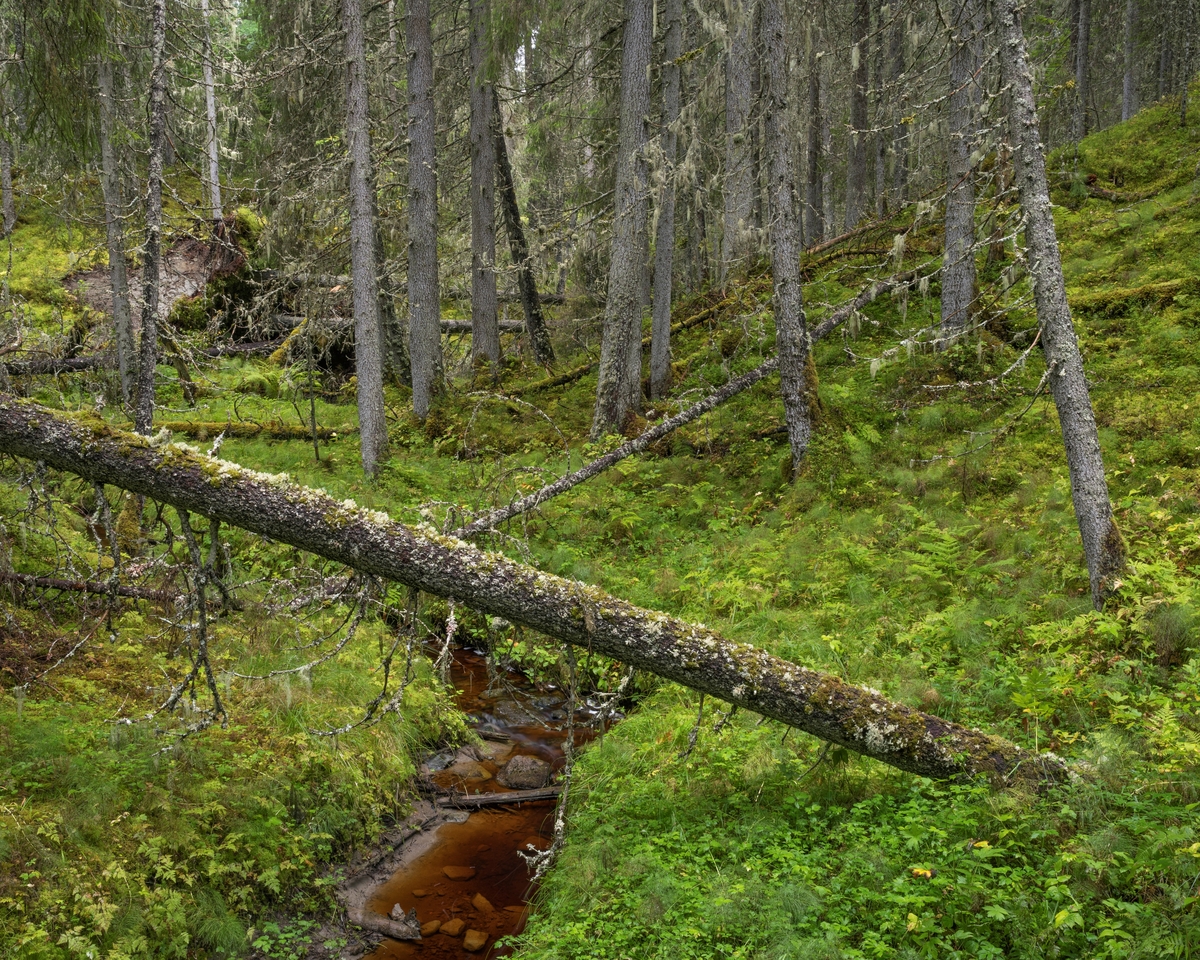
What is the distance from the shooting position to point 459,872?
20.4ft


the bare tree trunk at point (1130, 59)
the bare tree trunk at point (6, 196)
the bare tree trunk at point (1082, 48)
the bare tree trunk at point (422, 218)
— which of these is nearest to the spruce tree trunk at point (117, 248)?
the bare tree trunk at point (422, 218)

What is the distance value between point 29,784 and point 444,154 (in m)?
17.9

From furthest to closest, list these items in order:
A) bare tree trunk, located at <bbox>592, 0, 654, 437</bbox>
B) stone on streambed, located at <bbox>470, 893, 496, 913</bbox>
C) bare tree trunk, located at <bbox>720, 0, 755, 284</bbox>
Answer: bare tree trunk, located at <bbox>720, 0, 755, 284</bbox>
bare tree trunk, located at <bbox>592, 0, 654, 437</bbox>
stone on streambed, located at <bbox>470, 893, 496, 913</bbox>

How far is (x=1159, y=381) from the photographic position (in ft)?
32.0

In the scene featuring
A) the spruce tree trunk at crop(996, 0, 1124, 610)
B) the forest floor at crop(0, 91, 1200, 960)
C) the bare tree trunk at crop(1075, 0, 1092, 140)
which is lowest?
the forest floor at crop(0, 91, 1200, 960)

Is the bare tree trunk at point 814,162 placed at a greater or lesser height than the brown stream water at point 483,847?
greater

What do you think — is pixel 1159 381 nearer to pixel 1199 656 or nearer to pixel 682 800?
pixel 1199 656

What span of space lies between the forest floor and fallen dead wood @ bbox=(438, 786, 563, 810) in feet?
1.51

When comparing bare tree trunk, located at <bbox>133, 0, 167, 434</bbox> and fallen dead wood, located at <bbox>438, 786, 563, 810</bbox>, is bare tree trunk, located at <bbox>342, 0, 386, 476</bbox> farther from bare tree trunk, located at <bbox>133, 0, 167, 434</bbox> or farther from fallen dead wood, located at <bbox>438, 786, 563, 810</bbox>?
fallen dead wood, located at <bbox>438, 786, 563, 810</bbox>

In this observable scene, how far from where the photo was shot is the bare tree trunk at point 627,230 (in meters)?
12.4

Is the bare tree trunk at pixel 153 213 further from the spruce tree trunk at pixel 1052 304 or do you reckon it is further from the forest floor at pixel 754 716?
the spruce tree trunk at pixel 1052 304

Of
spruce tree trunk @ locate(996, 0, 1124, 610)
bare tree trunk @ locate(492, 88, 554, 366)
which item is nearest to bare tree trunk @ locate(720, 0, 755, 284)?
bare tree trunk @ locate(492, 88, 554, 366)

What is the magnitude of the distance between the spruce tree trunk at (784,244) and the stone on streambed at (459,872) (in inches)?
264

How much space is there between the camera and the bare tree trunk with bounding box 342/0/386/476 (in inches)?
470
